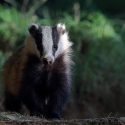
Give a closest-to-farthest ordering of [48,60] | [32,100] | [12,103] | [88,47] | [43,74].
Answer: [48,60] < [32,100] < [43,74] < [12,103] < [88,47]

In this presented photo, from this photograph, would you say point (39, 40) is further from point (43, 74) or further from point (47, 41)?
point (43, 74)

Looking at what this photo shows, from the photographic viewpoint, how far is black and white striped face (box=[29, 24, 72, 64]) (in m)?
7.23

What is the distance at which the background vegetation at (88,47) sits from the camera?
11.4 meters

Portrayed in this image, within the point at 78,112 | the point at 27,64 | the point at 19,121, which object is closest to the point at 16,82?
the point at 27,64

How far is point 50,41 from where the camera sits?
740 cm

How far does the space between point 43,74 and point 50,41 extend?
1.30 ft

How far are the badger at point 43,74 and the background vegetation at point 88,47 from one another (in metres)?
3.32

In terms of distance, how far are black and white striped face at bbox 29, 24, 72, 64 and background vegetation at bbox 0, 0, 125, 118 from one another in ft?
10.7

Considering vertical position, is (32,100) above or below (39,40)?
below

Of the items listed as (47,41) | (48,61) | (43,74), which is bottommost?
(43,74)

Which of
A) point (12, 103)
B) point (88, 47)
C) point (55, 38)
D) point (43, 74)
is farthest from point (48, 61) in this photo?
point (88, 47)

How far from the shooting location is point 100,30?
11773mm

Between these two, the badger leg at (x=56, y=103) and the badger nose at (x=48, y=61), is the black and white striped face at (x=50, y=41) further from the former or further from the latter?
the badger leg at (x=56, y=103)

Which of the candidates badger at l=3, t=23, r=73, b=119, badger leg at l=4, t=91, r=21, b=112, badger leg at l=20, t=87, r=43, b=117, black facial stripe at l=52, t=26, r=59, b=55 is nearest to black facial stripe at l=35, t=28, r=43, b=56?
badger at l=3, t=23, r=73, b=119
